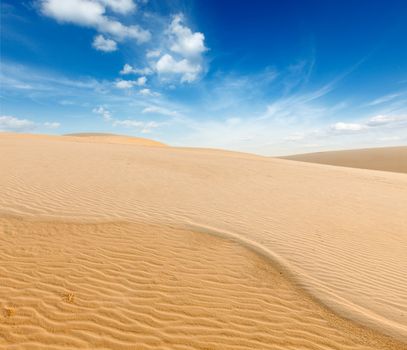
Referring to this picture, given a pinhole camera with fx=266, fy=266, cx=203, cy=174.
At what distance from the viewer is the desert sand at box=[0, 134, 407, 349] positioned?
12.2ft

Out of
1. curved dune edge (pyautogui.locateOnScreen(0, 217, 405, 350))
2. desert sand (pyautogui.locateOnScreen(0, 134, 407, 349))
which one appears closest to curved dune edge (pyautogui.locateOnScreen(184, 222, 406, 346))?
desert sand (pyautogui.locateOnScreen(0, 134, 407, 349))

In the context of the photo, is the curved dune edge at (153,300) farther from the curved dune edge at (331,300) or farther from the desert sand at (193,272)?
the curved dune edge at (331,300)

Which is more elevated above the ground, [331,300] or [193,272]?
[193,272]

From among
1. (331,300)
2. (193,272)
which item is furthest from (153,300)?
(331,300)

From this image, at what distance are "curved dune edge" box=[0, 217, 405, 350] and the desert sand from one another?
0.02 meters

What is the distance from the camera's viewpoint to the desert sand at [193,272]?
12.2 ft

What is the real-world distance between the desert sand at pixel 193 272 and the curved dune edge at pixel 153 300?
0.06 feet

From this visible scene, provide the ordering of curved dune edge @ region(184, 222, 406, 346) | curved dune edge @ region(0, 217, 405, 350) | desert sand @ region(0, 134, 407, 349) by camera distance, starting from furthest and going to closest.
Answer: curved dune edge @ region(184, 222, 406, 346), desert sand @ region(0, 134, 407, 349), curved dune edge @ region(0, 217, 405, 350)

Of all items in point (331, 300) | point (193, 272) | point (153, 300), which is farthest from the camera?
point (193, 272)

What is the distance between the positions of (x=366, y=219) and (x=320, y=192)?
12.8ft

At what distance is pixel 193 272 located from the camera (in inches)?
202

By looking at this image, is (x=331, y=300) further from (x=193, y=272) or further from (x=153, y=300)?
(x=153, y=300)

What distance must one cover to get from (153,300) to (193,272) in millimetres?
1044

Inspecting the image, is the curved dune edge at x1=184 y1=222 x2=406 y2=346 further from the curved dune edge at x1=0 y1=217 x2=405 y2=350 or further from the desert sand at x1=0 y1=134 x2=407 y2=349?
the curved dune edge at x1=0 y1=217 x2=405 y2=350
